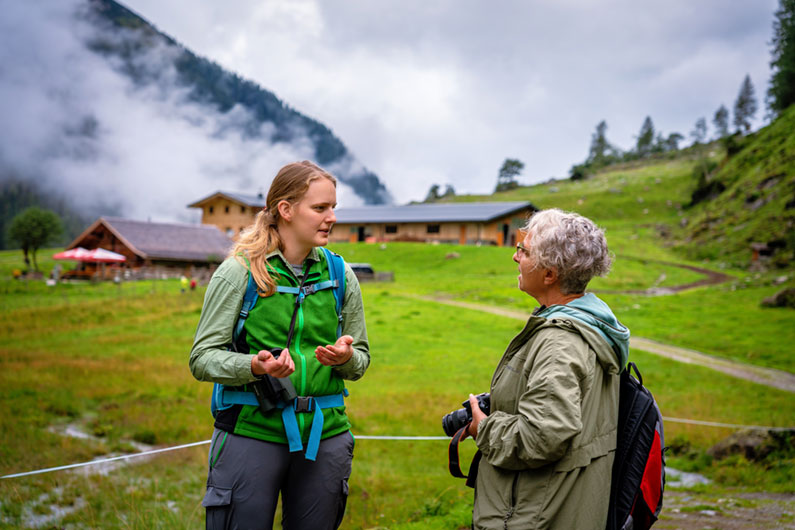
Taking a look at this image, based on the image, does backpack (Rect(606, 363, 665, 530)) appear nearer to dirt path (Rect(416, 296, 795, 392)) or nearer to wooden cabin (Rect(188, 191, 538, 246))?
dirt path (Rect(416, 296, 795, 392))

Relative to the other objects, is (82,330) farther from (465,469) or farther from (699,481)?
(699,481)

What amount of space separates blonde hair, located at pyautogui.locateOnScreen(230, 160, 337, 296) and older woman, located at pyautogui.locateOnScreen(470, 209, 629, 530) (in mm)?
1129

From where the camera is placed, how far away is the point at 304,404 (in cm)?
259

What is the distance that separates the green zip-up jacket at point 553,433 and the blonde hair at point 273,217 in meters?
1.22

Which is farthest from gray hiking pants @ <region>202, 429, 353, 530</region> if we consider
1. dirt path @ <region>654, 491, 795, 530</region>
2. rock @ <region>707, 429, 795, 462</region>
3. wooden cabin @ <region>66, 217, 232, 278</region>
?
wooden cabin @ <region>66, 217, 232, 278</region>

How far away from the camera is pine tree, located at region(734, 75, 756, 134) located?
113 meters

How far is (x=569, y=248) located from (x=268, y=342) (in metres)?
1.44

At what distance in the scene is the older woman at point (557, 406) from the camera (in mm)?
2156

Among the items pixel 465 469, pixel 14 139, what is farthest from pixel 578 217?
pixel 14 139

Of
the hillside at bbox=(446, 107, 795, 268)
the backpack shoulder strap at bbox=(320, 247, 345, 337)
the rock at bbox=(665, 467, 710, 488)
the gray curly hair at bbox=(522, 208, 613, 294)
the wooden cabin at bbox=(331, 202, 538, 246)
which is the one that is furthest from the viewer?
the wooden cabin at bbox=(331, 202, 538, 246)

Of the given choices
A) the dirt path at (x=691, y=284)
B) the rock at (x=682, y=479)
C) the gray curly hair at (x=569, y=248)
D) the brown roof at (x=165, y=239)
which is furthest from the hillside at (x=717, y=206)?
the brown roof at (x=165, y=239)

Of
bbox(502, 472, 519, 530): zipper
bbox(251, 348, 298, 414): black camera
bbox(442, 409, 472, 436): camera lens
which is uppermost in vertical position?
bbox(251, 348, 298, 414): black camera

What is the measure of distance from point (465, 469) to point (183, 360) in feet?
29.3

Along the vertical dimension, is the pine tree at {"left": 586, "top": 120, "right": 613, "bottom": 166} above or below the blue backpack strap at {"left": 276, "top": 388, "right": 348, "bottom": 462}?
above
